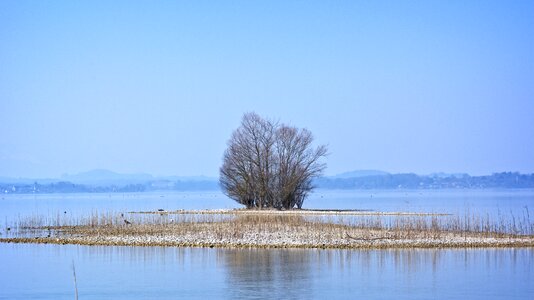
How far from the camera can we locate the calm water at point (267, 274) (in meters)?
22.4

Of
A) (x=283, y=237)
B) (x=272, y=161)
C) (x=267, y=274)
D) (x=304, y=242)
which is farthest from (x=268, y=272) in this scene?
(x=272, y=161)

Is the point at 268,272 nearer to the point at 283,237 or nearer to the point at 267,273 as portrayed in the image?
the point at 267,273

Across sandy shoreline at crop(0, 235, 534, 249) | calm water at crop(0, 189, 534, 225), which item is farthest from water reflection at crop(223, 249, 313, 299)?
calm water at crop(0, 189, 534, 225)

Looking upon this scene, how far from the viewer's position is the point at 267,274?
25938 mm

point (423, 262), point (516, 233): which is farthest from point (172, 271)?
point (516, 233)

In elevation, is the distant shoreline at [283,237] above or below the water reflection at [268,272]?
above

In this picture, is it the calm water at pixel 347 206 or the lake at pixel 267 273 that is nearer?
the lake at pixel 267 273

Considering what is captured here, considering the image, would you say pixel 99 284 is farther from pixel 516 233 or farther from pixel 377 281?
pixel 516 233

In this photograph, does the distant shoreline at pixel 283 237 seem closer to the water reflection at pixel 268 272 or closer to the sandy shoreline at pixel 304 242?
the sandy shoreline at pixel 304 242

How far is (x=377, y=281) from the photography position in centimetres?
2452

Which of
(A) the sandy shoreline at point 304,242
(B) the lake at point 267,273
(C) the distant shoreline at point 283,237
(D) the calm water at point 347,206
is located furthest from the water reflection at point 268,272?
(D) the calm water at point 347,206

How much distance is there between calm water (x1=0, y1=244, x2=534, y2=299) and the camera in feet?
73.6

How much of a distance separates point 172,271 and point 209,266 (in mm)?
1714

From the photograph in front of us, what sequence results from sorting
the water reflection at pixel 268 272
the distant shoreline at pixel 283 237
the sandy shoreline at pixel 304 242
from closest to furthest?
the water reflection at pixel 268 272, the sandy shoreline at pixel 304 242, the distant shoreline at pixel 283 237
